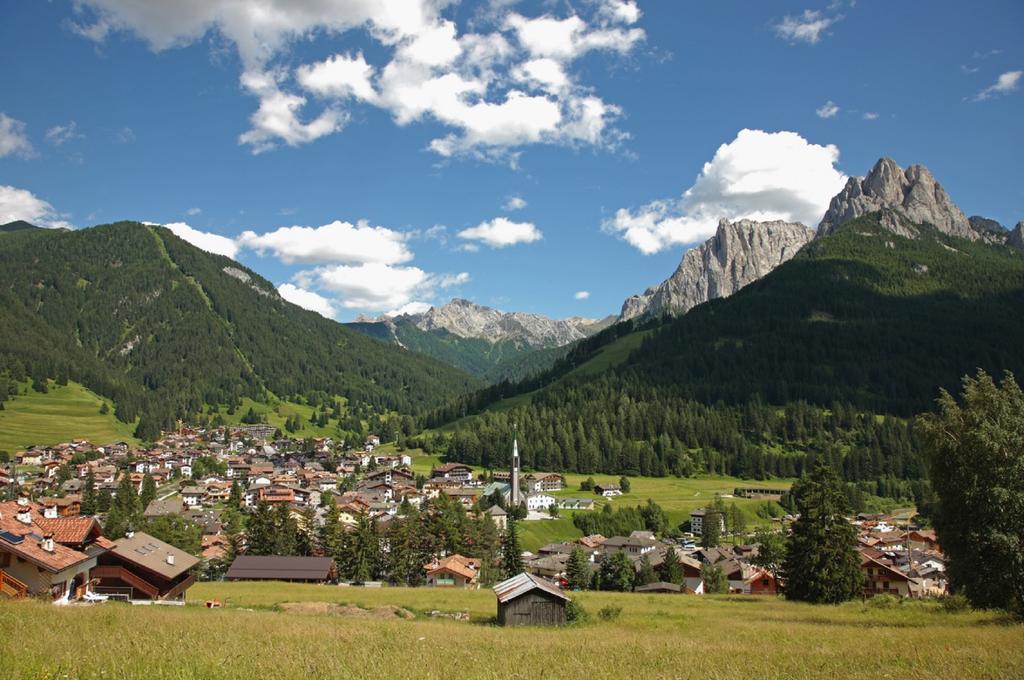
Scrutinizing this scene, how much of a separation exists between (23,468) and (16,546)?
537 feet

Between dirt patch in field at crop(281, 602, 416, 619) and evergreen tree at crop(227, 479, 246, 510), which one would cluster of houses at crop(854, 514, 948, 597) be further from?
evergreen tree at crop(227, 479, 246, 510)

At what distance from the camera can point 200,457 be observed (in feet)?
595

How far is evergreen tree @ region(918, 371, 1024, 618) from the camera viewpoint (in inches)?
998

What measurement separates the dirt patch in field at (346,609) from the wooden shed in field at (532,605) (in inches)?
243

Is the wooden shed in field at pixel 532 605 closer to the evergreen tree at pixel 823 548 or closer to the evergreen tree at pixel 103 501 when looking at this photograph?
the evergreen tree at pixel 823 548

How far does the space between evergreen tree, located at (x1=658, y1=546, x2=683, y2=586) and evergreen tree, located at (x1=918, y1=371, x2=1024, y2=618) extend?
54729 millimetres

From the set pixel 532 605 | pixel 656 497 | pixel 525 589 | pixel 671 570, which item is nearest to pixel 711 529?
pixel 656 497

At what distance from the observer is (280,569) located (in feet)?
210

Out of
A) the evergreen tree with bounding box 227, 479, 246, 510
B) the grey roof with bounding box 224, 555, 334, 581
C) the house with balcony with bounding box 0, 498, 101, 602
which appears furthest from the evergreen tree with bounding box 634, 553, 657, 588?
the evergreen tree with bounding box 227, 479, 246, 510

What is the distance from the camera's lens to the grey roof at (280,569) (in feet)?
206

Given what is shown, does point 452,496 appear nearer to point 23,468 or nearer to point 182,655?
point 23,468

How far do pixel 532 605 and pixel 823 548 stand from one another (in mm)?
22883

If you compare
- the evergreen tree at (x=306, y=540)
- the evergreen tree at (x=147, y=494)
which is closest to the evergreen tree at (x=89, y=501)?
the evergreen tree at (x=147, y=494)

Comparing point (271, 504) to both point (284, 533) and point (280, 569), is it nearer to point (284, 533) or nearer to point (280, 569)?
point (284, 533)
